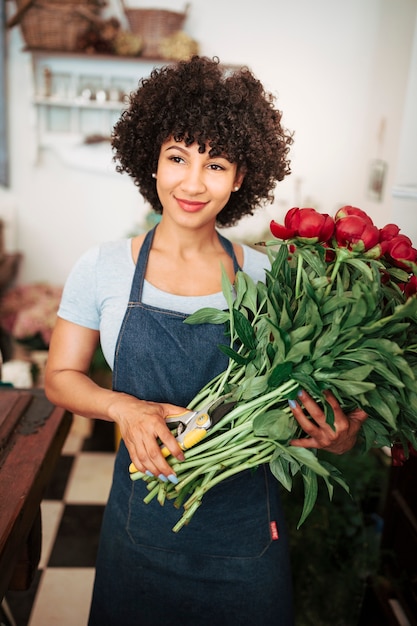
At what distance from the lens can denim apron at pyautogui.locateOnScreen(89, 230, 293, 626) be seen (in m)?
1.33

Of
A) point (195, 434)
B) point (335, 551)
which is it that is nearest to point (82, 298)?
point (195, 434)

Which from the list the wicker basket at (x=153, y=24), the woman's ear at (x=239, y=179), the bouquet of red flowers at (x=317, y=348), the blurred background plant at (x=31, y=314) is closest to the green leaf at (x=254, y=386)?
the bouquet of red flowers at (x=317, y=348)

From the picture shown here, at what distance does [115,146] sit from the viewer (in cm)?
155

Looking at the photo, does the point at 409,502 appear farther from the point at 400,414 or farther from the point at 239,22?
the point at 239,22

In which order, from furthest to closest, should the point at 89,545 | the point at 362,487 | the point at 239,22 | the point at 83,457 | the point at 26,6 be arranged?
the point at 239,22 → the point at 26,6 → the point at 83,457 → the point at 89,545 → the point at 362,487

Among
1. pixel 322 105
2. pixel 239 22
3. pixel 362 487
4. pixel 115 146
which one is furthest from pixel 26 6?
pixel 362 487

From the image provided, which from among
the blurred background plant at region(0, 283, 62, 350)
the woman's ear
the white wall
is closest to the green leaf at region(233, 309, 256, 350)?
the woman's ear

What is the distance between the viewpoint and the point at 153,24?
144 inches

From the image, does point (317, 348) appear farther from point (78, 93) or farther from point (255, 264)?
point (78, 93)

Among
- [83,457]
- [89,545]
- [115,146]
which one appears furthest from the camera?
[83,457]

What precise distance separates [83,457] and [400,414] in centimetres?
249

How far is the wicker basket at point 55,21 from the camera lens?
11.6 feet

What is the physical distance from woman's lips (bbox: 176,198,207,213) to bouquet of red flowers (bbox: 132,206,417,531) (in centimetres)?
23

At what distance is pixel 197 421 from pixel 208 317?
22 centimetres
